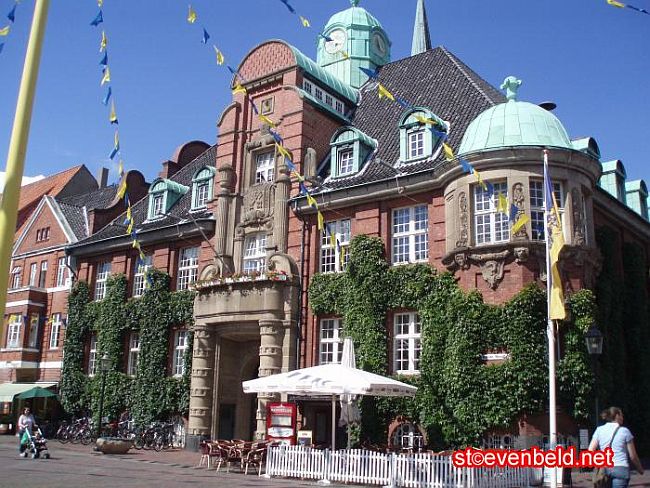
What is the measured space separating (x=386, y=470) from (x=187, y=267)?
55.2ft

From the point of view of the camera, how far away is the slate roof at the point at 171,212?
106 feet

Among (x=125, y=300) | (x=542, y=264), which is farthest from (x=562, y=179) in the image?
(x=125, y=300)

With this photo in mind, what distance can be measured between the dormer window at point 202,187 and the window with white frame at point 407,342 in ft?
39.3

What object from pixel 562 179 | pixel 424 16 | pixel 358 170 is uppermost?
pixel 424 16

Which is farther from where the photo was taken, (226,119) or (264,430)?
(226,119)

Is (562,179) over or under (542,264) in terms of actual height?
over

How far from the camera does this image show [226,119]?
3039cm

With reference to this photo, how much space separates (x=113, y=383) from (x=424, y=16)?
40670 mm

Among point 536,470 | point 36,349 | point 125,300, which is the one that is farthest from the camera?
point 36,349

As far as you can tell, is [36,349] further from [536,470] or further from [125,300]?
[536,470]

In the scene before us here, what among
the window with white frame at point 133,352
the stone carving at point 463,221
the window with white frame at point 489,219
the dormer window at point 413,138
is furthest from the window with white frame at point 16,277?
the window with white frame at point 489,219

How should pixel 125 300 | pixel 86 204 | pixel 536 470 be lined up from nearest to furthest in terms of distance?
pixel 536 470 < pixel 125 300 < pixel 86 204

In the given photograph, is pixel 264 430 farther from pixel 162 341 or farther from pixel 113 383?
pixel 113 383

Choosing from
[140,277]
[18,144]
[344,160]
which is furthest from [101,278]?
[18,144]
